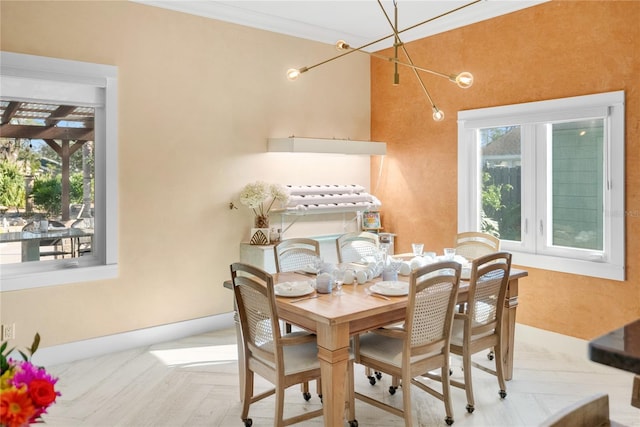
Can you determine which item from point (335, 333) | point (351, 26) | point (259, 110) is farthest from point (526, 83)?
point (335, 333)

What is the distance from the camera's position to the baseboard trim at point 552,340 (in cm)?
377

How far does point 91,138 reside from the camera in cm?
387

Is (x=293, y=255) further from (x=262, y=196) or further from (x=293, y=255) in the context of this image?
(x=262, y=196)

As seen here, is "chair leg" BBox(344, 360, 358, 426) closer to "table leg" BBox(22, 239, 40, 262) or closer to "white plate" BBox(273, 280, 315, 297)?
"white plate" BBox(273, 280, 315, 297)

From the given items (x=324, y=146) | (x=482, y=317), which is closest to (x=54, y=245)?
(x=324, y=146)

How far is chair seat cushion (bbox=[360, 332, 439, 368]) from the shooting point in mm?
2574

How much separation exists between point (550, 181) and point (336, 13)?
242 cm

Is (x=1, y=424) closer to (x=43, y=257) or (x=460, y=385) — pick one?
(x=460, y=385)

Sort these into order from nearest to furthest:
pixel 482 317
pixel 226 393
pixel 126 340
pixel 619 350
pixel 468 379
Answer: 1. pixel 619 350
2. pixel 468 379
3. pixel 482 317
4. pixel 226 393
5. pixel 126 340

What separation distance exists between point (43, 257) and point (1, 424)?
3.10 meters

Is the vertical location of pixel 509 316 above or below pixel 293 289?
below

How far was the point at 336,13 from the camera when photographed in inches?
174

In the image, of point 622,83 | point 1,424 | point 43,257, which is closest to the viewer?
point 1,424

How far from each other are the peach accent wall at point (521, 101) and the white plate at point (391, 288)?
1.83 meters
